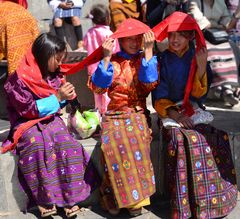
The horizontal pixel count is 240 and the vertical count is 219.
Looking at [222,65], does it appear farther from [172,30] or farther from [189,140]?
[189,140]

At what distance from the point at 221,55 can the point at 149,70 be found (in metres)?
1.76

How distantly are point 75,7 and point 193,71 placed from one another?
3.67 m

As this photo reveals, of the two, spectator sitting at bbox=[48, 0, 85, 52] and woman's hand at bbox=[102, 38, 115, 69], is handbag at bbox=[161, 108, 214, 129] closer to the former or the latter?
woman's hand at bbox=[102, 38, 115, 69]

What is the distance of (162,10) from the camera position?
17.5 feet

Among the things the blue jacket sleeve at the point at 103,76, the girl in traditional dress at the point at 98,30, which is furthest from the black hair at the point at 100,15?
the blue jacket sleeve at the point at 103,76

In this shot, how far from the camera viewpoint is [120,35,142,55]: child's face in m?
4.09

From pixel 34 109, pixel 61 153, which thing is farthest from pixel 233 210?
pixel 34 109

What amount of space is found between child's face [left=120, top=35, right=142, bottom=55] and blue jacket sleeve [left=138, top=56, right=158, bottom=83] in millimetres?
211

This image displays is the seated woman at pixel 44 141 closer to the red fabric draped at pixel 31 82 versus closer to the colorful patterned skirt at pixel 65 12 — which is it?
the red fabric draped at pixel 31 82

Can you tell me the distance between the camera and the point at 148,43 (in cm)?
397

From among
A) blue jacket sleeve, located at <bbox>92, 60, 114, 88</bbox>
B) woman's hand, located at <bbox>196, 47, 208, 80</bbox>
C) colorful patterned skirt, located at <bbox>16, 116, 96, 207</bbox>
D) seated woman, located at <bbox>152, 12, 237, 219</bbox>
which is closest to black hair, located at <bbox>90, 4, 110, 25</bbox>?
seated woman, located at <bbox>152, 12, 237, 219</bbox>

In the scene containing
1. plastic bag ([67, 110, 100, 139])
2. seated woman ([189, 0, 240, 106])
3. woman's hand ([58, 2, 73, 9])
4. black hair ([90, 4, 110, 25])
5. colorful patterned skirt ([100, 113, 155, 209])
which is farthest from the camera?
woman's hand ([58, 2, 73, 9])

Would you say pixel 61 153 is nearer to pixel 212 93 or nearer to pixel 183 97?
pixel 183 97

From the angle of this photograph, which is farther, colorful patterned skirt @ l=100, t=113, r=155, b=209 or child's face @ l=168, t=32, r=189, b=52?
child's face @ l=168, t=32, r=189, b=52
